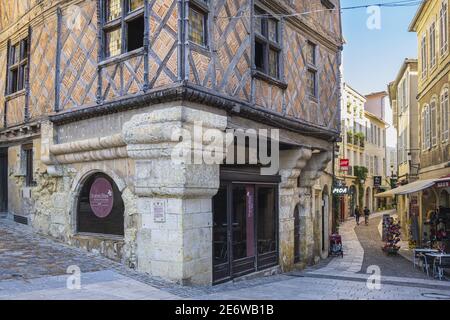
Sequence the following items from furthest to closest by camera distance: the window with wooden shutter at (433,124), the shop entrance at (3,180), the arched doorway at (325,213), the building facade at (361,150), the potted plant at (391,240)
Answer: the building facade at (361,150) → the window with wooden shutter at (433,124) → the potted plant at (391,240) → the arched doorway at (325,213) → the shop entrance at (3,180)

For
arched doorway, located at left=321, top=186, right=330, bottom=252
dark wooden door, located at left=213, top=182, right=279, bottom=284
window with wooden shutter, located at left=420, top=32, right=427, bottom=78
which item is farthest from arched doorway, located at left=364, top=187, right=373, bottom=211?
dark wooden door, located at left=213, top=182, right=279, bottom=284

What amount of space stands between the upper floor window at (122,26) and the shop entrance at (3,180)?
494 centimetres

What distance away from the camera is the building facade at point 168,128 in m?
6.08

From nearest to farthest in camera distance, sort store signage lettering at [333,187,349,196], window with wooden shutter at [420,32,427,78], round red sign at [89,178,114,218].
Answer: round red sign at [89,178,114,218] → store signage lettering at [333,187,349,196] → window with wooden shutter at [420,32,427,78]

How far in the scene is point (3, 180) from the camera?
10.6 m

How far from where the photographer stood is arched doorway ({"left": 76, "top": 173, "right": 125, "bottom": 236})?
7.04 metres

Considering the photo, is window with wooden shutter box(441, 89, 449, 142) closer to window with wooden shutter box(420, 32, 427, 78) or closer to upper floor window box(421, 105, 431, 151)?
upper floor window box(421, 105, 431, 151)

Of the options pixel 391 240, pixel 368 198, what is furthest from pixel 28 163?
pixel 368 198

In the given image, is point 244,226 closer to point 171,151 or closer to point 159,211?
point 159,211

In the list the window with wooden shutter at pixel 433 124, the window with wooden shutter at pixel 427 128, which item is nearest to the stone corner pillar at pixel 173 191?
the window with wooden shutter at pixel 433 124

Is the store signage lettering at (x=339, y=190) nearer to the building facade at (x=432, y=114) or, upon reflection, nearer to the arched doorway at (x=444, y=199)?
the building facade at (x=432, y=114)

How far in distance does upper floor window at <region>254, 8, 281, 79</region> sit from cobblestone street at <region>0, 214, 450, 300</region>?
3930 mm

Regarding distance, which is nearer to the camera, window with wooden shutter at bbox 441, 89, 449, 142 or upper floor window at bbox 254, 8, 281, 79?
upper floor window at bbox 254, 8, 281, 79
